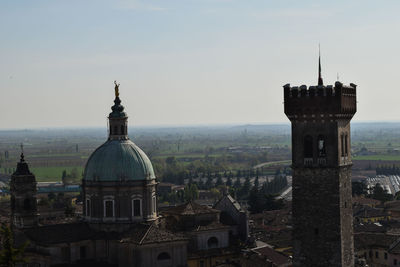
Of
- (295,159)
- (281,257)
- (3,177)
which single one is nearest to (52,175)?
(3,177)

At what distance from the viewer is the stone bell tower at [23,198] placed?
48.9 m

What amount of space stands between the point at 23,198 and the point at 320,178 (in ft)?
72.0

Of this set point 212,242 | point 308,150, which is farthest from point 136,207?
point 308,150

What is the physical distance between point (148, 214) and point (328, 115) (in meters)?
17.1

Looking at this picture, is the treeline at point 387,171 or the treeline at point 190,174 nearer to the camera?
the treeline at point 190,174

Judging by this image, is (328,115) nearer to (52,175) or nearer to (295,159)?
(295,159)

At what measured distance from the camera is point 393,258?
56188 mm

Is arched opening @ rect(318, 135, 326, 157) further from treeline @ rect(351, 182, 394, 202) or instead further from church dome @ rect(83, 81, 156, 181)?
treeline @ rect(351, 182, 394, 202)

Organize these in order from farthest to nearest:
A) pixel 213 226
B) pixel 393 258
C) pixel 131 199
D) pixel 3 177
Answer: pixel 3 177, pixel 393 258, pixel 213 226, pixel 131 199

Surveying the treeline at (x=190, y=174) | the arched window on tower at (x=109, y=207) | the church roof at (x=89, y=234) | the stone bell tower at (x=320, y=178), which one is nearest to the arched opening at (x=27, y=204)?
the church roof at (x=89, y=234)

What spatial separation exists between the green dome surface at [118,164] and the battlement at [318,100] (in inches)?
610

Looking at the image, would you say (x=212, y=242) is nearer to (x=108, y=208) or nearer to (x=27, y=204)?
(x=108, y=208)

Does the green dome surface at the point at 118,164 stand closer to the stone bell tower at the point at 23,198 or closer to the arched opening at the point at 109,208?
the arched opening at the point at 109,208

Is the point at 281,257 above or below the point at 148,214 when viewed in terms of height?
below
